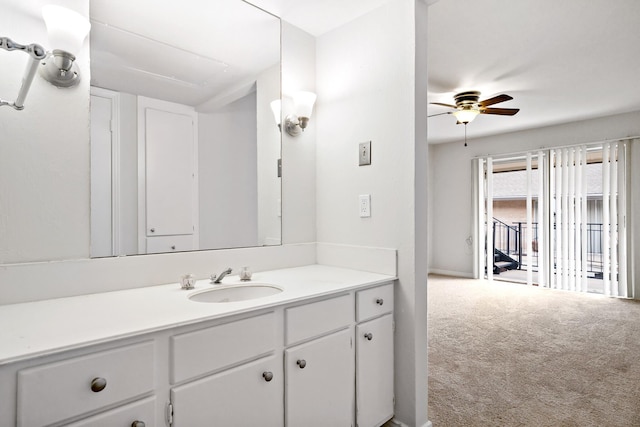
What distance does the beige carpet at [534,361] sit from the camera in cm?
202

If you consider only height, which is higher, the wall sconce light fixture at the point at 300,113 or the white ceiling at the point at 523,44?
the white ceiling at the point at 523,44

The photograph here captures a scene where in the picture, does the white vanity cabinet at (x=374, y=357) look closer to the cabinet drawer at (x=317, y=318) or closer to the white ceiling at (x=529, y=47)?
the cabinet drawer at (x=317, y=318)

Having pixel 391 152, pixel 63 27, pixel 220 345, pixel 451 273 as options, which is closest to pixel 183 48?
pixel 63 27

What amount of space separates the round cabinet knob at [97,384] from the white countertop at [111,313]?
10 centimetres

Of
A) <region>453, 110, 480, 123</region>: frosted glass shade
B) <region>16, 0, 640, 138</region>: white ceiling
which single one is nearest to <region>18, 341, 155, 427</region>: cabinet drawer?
<region>16, 0, 640, 138</region>: white ceiling

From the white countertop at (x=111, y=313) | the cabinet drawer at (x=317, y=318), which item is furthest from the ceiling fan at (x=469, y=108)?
the cabinet drawer at (x=317, y=318)

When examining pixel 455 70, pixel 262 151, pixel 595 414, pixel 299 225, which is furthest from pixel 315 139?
pixel 595 414

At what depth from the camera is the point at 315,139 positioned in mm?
2273

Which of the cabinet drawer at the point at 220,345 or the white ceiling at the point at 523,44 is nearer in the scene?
the cabinet drawer at the point at 220,345

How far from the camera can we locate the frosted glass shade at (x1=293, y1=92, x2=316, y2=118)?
2.11 m

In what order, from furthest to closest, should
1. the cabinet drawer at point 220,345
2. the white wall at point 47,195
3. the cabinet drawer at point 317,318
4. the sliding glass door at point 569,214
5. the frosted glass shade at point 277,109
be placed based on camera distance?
the sliding glass door at point 569,214 < the frosted glass shade at point 277,109 < the cabinet drawer at point 317,318 < the white wall at point 47,195 < the cabinet drawer at point 220,345

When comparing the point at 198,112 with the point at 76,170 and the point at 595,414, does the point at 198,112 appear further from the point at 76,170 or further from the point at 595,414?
the point at 595,414

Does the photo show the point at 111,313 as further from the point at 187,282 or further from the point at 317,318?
the point at 317,318

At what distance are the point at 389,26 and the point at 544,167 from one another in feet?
14.9
